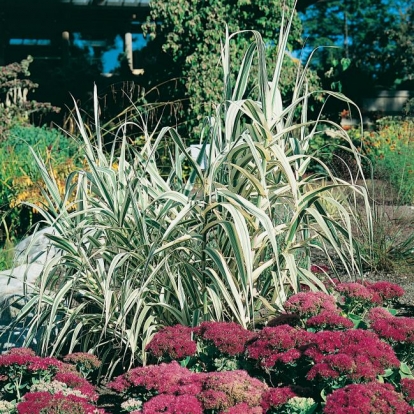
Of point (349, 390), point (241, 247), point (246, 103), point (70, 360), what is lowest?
point (70, 360)

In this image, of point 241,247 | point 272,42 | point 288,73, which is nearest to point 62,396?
point 241,247

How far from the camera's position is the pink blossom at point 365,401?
2.40 metres

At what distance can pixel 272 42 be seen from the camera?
41.4 feet

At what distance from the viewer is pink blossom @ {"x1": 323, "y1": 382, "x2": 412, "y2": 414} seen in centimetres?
240

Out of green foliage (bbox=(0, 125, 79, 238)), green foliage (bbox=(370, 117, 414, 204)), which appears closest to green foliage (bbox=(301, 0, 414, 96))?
green foliage (bbox=(370, 117, 414, 204))

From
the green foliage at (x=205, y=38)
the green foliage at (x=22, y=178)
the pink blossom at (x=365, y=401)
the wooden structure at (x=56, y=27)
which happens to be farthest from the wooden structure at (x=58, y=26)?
the pink blossom at (x=365, y=401)

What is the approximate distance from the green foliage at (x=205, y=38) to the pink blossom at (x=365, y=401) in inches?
322

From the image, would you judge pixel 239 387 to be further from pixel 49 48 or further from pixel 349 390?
pixel 49 48

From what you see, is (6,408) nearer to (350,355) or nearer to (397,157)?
(350,355)

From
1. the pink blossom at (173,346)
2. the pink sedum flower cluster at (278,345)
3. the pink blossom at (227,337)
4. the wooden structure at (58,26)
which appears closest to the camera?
the pink sedum flower cluster at (278,345)

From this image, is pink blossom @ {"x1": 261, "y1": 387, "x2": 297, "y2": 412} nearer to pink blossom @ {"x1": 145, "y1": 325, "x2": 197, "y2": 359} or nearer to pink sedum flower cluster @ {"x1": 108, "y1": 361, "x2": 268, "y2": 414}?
pink sedum flower cluster @ {"x1": 108, "y1": 361, "x2": 268, "y2": 414}

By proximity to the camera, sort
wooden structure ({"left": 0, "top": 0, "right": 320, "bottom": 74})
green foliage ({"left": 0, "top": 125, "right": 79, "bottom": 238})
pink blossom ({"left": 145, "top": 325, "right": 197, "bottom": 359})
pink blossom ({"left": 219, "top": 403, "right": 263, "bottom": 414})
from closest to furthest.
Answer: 1. pink blossom ({"left": 219, "top": 403, "right": 263, "bottom": 414})
2. pink blossom ({"left": 145, "top": 325, "right": 197, "bottom": 359})
3. green foliage ({"left": 0, "top": 125, "right": 79, "bottom": 238})
4. wooden structure ({"left": 0, "top": 0, "right": 320, "bottom": 74})

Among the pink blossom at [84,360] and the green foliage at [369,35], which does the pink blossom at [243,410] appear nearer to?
the pink blossom at [84,360]

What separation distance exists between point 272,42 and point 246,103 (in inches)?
363
